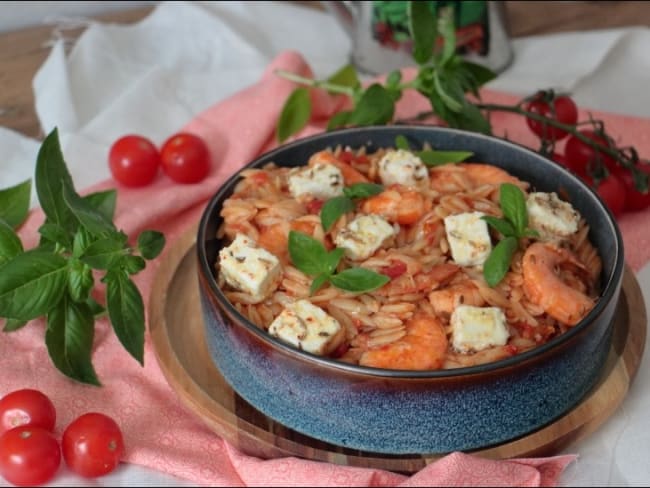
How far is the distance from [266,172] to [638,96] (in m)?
1.93

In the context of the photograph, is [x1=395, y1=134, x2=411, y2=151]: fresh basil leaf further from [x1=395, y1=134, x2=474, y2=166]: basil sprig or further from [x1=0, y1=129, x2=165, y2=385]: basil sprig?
[x1=0, y1=129, x2=165, y2=385]: basil sprig

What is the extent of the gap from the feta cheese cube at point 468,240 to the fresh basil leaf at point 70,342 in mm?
1026

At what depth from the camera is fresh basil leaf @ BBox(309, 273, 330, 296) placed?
2445 mm

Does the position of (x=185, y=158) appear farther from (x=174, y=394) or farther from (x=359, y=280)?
(x=359, y=280)

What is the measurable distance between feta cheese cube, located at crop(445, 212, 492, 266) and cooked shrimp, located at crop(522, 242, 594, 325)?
108 millimetres

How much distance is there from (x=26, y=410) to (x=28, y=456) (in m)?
0.16

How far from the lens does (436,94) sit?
338 cm

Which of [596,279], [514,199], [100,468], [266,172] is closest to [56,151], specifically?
[266,172]

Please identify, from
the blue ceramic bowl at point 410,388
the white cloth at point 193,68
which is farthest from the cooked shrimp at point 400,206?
the white cloth at point 193,68

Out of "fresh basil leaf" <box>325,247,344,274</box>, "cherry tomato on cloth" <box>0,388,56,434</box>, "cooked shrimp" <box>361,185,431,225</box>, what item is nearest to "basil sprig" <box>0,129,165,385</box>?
"cherry tomato on cloth" <box>0,388,56,434</box>

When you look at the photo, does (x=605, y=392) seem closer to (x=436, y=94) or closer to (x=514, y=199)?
(x=514, y=199)

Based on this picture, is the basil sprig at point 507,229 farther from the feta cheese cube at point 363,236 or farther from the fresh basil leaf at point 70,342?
the fresh basil leaf at point 70,342

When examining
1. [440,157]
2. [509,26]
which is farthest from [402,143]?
[509,26]

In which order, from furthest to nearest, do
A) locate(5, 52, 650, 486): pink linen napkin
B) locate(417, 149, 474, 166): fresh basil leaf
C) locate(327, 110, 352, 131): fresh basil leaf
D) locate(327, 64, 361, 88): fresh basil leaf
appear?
locate(327, 64, 361, 88): fresh basil leaf, locate(327, 110, 352, 131): fresh basil leaf, locate(417, 149, 474, 166): fresh basil leaf, locate(5, 52, 650, 486): pink linen napkin
